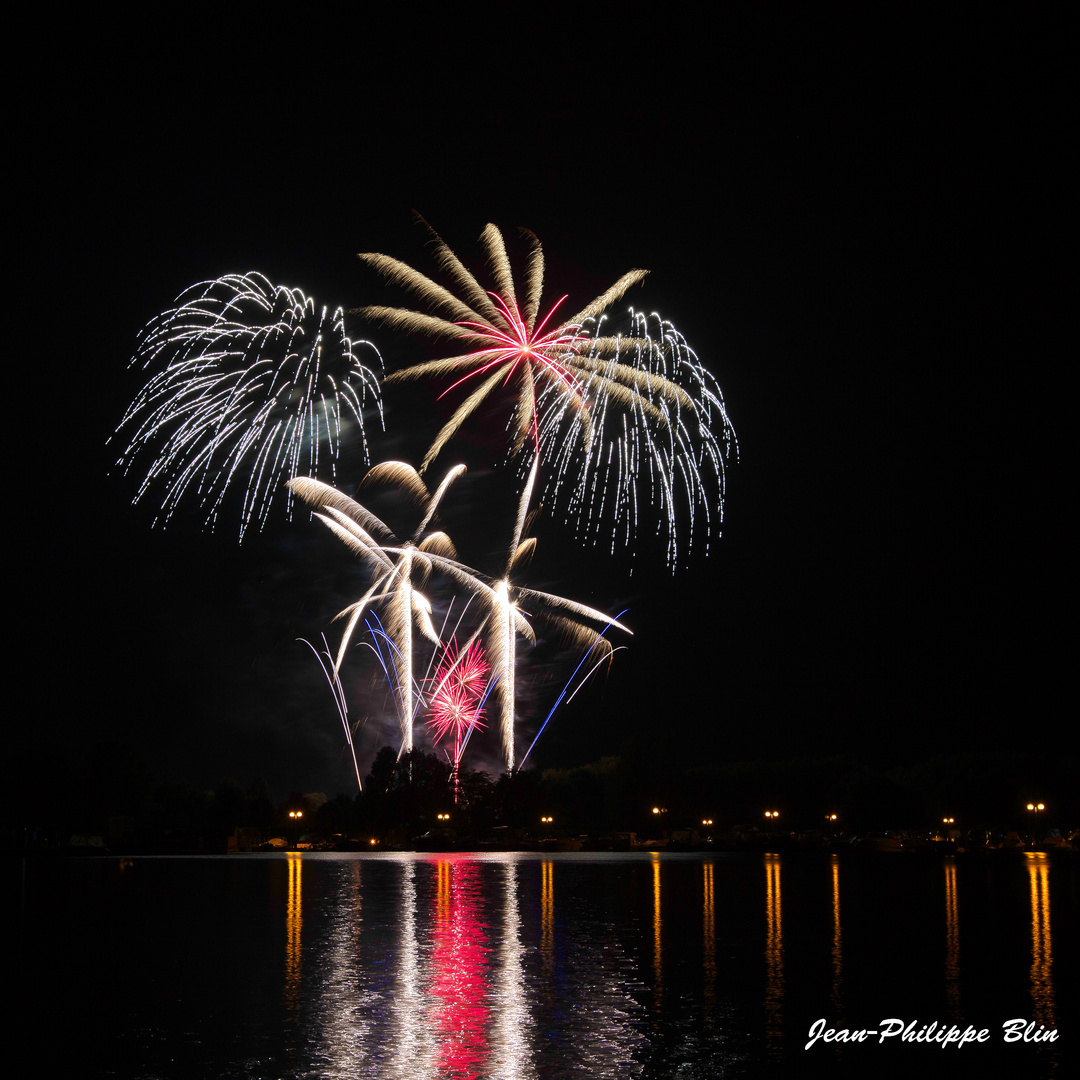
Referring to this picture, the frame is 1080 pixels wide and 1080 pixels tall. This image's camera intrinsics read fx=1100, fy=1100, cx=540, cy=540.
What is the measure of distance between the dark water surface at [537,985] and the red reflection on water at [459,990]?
0.18 ft

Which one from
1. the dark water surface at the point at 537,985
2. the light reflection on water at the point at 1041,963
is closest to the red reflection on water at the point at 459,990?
the dark water surface at the point at 537,985

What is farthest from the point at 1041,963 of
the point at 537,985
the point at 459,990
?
the point at 459,990

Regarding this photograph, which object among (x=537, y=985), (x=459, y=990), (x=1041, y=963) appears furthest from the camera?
(x=1041, y=963)

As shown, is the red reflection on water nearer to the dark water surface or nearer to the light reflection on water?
the dark water surface

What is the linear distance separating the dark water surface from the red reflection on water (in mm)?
54

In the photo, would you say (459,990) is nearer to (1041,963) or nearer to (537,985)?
(537,985)

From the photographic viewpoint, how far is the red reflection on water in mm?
11016

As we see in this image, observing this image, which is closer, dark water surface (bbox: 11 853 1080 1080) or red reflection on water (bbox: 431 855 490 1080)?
red reflection on water (bbox: 431 855 490 1080)

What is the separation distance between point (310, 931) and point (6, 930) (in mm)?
6869

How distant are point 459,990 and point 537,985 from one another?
116 centimetres

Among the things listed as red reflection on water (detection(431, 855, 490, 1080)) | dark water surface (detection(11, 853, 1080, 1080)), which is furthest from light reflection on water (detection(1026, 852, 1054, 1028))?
red reflection on water (detection(431, 855, 490, 1080))

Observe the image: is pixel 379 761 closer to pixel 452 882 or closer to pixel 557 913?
pixel 452 882

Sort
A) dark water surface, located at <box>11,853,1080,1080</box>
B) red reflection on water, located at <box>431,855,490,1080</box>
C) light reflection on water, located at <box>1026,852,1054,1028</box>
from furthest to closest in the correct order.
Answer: light reflection on water, located at <box>1026,852,1054,1028</box> < dark water surface, located at <box>11,853,1080,1080</box> < red reflection on water, located at <box>431,855,490,1080</box>

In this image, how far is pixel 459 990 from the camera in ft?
48.2
